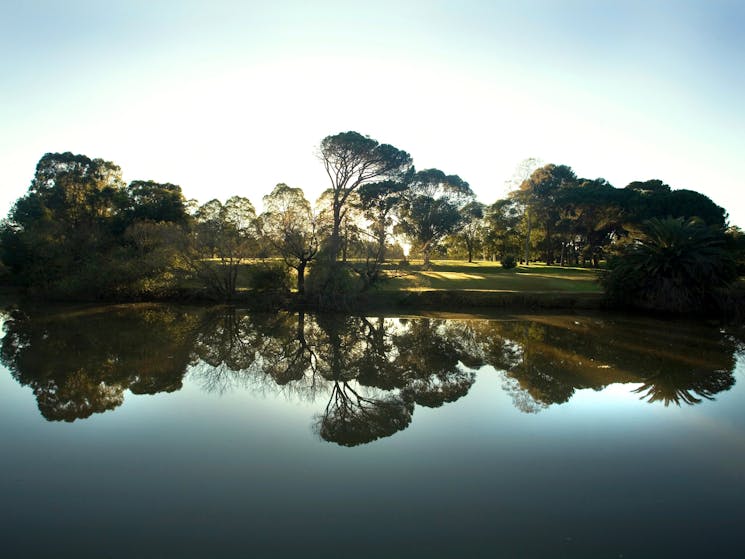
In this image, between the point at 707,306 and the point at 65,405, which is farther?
the point at 707,306

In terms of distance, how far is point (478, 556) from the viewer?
417 cm

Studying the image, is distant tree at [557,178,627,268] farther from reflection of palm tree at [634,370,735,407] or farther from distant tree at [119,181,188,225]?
distant tree at [119,181,188,225]

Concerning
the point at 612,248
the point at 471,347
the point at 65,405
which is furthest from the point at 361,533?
the point at 612,248

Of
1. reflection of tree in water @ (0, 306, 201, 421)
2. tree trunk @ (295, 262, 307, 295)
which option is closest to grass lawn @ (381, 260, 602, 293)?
tree trunk @ (295, 262, 307, 295)

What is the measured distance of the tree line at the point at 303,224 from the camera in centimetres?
2580

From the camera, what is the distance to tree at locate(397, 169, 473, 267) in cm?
4362

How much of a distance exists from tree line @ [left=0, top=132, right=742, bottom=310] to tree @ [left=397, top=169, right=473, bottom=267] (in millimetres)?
108

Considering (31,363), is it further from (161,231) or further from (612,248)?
(612,248)

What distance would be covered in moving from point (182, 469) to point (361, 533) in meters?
2.71

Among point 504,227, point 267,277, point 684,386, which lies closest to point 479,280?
point 267,277

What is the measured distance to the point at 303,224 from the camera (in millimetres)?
25531

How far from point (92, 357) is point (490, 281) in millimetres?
25718

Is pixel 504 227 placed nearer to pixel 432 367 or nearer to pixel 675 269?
pixel 675 269

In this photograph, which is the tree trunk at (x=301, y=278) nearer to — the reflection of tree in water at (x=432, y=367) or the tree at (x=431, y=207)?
the reflection of tree in water at (x=432, y=367)
